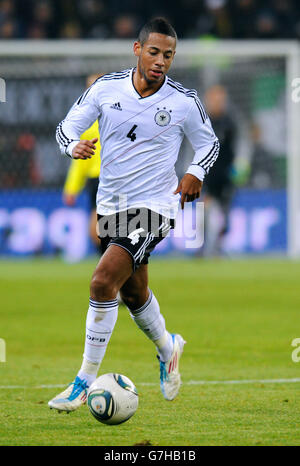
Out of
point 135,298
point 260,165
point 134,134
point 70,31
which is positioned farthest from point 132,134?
point 70,31

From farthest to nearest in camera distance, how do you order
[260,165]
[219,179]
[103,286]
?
[260,165] < [219,179] < [103,286]

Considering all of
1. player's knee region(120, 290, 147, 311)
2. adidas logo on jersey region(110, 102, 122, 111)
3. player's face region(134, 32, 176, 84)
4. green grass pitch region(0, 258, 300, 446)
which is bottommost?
green grass pitch region(0, 258, 300, 446)

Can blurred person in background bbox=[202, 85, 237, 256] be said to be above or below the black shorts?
above

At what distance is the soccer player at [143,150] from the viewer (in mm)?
5688

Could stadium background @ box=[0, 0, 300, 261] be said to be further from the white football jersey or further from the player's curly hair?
the player's curly hair

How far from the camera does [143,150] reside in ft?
19.1

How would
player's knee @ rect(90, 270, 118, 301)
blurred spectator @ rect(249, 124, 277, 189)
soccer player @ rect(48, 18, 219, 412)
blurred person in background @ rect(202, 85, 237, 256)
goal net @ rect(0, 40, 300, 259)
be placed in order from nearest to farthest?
1. player's knee @ rect(90, 270, 118, 301)
2. soccer player @ rect(48, 18, 219, 412)
3. blurred person in background @ rect(202, 85, 237, 256)
4. goal net @ rect(0, 40, 300, 259)
5. blurred spectator @ rect(249, 124, 277, 189)

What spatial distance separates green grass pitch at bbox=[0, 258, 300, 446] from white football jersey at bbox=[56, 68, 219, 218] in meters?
1.23

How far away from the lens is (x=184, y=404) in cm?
571

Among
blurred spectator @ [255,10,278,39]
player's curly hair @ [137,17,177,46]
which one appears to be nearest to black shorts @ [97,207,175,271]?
player's curly hair @ [137,17,177,46]

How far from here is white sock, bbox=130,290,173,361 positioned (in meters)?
6.00

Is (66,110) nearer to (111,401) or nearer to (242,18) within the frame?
(242,18)

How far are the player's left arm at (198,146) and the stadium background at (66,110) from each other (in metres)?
10.9

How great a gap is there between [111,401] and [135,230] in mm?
1115
